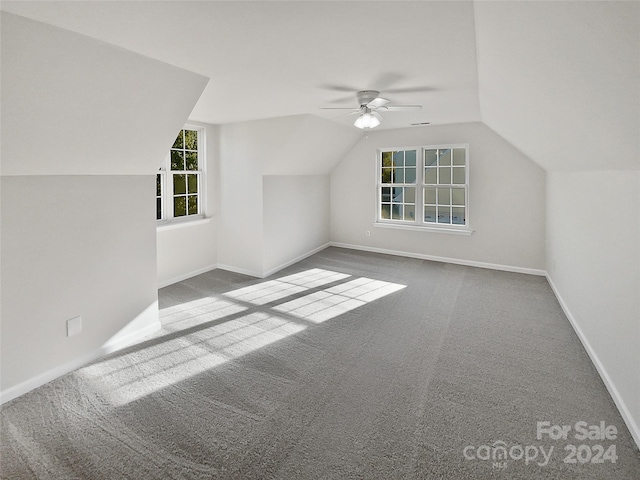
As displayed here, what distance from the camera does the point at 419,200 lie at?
638 centimetres

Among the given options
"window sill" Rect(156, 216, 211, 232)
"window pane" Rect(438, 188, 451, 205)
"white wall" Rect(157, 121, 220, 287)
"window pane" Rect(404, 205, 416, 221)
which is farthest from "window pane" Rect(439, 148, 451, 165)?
"window sill" Rect(156, 216, 211, 232)

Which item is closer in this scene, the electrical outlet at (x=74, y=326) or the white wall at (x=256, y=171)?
the electrical outlet at (x=74, y=326)

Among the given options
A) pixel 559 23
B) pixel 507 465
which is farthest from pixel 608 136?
pixel 507 465

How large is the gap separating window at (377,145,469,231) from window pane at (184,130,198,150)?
3483 millimetres

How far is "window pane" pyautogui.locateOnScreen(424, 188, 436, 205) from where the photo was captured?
20.7 ft

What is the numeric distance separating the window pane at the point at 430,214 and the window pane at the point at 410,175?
2.01ft

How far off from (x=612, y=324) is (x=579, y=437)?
92cm

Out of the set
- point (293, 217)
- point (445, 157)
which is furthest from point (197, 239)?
point (445, 157)

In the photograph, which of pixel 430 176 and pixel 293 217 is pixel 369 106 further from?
pixel 430 176

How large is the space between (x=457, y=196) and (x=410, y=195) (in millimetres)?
872

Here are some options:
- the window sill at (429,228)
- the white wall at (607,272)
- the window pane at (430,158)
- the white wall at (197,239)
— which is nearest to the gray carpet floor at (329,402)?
the white wall at (607,272)

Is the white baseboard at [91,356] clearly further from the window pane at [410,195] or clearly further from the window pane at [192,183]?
the window pane at [410,195]

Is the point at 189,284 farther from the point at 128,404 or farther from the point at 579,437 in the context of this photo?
the point at 579,437

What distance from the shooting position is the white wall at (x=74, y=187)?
7.00ft
